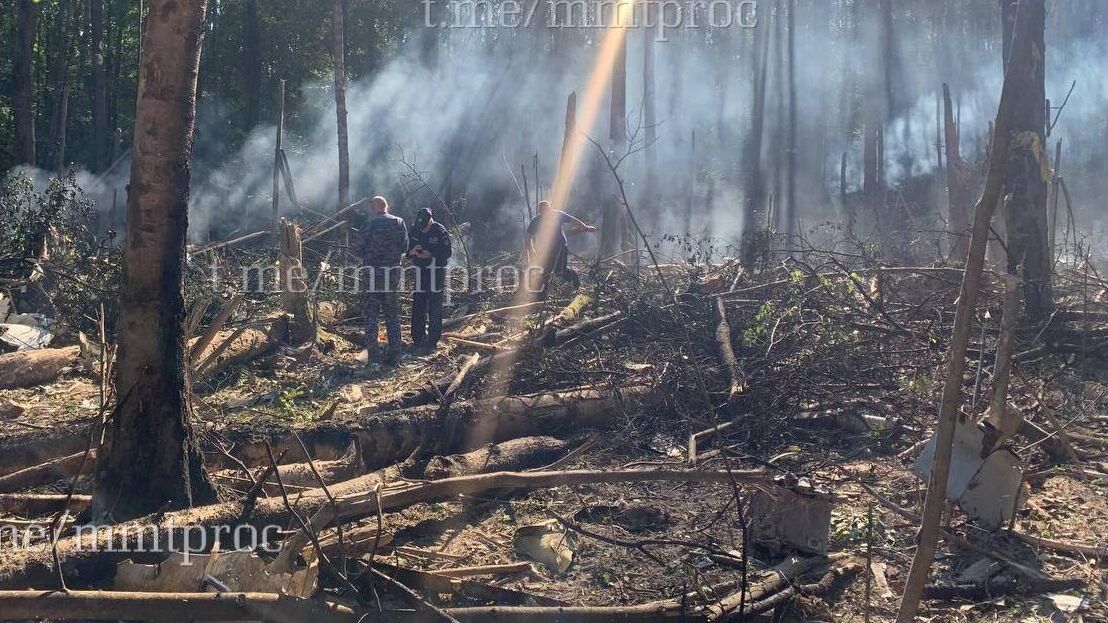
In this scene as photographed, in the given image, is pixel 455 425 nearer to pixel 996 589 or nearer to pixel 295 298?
pixel 996 589

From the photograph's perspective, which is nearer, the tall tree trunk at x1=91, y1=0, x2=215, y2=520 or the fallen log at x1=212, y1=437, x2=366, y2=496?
the tall tree trunk at x1=91, y1=0, x2=215, y2=520

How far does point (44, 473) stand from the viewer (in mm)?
5129

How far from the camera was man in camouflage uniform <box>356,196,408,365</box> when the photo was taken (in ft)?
31.8

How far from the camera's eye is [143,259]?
450 cm

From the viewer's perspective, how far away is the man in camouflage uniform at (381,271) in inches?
381

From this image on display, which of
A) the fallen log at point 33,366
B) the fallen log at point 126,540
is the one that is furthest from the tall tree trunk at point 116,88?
the fallen log at point 126,540

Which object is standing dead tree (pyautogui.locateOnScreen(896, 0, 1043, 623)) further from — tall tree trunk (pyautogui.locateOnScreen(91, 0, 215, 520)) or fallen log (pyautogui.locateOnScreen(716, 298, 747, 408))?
fallen log (pyautogui.locateOnScreen(716, 298, 747, 408))

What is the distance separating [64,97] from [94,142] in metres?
9.20

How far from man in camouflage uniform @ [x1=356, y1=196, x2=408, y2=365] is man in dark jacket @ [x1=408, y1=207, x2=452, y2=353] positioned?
0.19m

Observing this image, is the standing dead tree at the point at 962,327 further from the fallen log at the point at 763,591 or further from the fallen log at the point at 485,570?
the fallen log at the point at 485,570

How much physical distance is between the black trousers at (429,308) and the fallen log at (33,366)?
11.2 ft

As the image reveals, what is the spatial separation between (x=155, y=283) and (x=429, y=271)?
17.9 ft

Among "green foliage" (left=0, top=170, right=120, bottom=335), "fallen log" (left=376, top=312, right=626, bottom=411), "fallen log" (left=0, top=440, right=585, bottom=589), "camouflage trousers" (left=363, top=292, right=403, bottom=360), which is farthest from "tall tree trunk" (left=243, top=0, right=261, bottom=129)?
"fallen log" (left=0, top=440, right=585, bottom=589)

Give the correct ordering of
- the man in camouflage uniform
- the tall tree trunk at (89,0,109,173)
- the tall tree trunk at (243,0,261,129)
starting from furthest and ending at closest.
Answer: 1. the tall tree trunk at (243,0,261,129)
2. the tall tree trunk at (89,0,109,173)
3. the man in camouflage uniform
